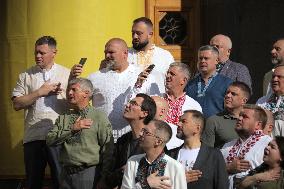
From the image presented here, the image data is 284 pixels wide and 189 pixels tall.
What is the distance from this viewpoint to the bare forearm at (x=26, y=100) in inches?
461

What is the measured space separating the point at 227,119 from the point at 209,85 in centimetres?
81

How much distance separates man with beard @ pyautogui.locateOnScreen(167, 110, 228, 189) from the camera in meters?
10.0

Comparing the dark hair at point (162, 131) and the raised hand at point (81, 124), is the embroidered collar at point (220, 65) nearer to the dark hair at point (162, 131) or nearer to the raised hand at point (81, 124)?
the raised hand at point (81, 124)

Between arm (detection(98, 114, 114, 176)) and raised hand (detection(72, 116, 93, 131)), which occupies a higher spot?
raised hand (detection(72, 116, 93, 131))

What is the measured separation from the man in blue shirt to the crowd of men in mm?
10

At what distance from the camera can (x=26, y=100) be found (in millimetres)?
11766

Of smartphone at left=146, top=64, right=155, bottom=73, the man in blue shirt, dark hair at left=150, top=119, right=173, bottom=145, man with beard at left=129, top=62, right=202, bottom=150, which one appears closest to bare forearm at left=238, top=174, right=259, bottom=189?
dark hair at left=150, top=119, right=173, bottom=145

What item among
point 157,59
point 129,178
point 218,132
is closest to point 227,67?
point 157,59

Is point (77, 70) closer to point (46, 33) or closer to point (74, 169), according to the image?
point (74, 169)

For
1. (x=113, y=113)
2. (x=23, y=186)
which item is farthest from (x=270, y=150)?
(x=23, y=186)

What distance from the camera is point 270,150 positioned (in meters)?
9.67

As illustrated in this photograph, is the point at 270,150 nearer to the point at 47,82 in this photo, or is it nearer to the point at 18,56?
the point at 47,82

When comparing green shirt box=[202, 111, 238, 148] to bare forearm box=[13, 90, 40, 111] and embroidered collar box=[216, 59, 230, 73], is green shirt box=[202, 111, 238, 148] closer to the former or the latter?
embroidered collar box=[216, 59, 230, 73]

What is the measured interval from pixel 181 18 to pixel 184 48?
0.39m
